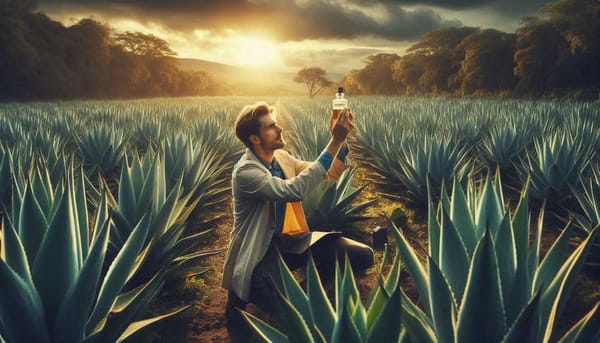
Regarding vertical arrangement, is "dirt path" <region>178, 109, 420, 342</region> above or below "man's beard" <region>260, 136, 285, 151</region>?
below

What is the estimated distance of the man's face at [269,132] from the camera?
227 cm

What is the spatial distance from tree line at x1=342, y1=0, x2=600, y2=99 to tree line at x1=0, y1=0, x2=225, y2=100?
3114cm

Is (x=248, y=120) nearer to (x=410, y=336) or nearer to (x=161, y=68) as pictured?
(x=410, y=336)

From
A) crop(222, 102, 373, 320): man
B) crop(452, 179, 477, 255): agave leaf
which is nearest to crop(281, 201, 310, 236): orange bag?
crop(222, 102, 373, 320): man

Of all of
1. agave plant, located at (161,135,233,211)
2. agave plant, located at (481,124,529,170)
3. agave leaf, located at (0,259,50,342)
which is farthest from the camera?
agave plant, located at (481,124,529,170)

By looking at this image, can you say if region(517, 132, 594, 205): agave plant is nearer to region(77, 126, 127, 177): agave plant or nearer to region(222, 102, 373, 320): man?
region(222, 102, 373, 320): man

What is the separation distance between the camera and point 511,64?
3127 centimetres

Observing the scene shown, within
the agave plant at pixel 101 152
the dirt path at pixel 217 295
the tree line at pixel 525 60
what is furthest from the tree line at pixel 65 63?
the dirt path at pixel 217 295

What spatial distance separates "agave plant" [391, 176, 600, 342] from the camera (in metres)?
1.03

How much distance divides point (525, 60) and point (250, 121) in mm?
28922

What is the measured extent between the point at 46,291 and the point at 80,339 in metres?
0.20

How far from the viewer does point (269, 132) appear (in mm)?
2271

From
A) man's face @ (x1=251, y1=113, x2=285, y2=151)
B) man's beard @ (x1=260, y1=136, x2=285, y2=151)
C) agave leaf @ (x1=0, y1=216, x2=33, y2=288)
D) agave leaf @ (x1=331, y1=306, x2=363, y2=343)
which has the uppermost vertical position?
man's face @ (x1=251, y1=113, x2=285, y2=151)

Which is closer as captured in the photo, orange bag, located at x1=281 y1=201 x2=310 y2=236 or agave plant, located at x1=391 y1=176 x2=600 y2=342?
agave plant, located at x1=391 y1=176 x2=600 y2=342
